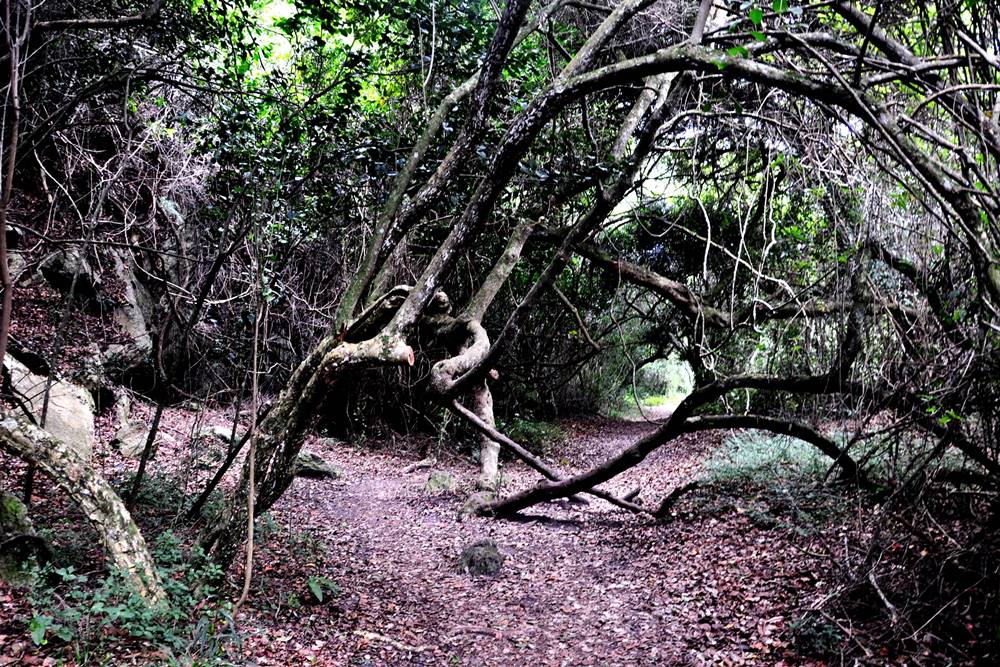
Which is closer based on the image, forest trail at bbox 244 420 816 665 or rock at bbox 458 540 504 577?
forest trail at bbox 244 420 816 665

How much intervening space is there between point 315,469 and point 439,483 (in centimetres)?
198

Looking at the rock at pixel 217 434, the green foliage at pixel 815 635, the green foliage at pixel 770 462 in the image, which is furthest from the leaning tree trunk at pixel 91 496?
the green foliage at pixel 770 462

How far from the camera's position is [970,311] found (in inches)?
118

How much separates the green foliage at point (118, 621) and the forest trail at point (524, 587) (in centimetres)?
46

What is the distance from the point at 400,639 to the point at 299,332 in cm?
695

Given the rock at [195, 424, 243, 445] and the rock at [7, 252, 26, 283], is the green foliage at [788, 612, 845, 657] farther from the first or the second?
the rock at [7, 252, 26, 283]

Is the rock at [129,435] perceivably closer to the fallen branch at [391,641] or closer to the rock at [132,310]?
the rock at [132,310]

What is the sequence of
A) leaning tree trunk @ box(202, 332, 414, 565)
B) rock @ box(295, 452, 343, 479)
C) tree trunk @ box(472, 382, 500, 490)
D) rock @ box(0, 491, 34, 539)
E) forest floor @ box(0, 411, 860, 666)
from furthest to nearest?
rock @ box(295, 452, 343, 479)
tree trunk @ box(472, 382, 500, 490)
leaning tree trunk @ box(202, 332, 414, 565)
forest floor @ box(0, 411, 860, 666)
rock @ box(0, 491, 34, 539)

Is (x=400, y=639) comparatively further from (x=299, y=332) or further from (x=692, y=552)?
(x=299, y=332)

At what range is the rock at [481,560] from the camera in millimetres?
6211

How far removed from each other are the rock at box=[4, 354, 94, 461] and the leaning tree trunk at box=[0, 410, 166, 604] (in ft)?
8.92

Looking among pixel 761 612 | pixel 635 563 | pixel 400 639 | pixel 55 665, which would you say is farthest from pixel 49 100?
pixel 761 612

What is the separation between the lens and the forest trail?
4.57 m

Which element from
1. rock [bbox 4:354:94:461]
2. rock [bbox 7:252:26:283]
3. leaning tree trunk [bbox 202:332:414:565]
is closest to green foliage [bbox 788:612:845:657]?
leaning tree trunk [bbox 202:332:414:565]
